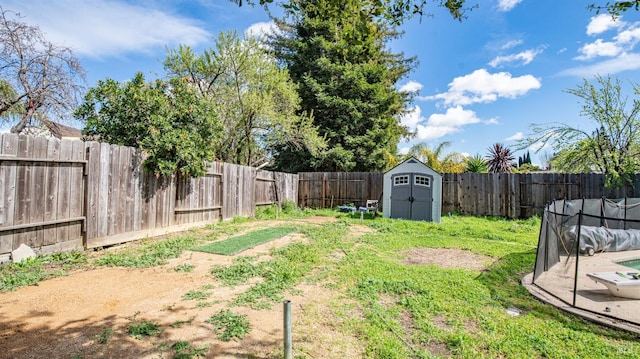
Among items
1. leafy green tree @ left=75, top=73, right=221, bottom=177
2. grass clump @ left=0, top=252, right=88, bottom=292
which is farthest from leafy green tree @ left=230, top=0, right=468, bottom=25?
leafy green tree @ left=75, top=73, right=221, bottom=177

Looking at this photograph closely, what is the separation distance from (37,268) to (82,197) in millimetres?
1406

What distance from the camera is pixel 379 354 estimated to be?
2.45 metres

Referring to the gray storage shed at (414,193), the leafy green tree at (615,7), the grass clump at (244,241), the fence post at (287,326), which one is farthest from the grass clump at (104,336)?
the gray storage shed at (414,193)

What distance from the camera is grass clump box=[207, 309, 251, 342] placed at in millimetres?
2639

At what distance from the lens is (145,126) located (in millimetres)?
7129

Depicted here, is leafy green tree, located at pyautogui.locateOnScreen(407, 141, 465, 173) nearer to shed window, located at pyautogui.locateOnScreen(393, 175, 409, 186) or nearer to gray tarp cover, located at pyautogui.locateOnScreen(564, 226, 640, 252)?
shed window, located at pyautogui.locateOnScreen(393, 175, 409, 186)

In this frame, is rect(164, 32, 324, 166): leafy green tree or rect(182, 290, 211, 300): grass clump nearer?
rect(182, 290, 211, 300): grass clump

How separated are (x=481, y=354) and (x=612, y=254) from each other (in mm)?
6290

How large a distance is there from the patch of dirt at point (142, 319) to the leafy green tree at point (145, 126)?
10.6ft

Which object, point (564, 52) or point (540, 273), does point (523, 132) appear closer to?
point (564, 52)

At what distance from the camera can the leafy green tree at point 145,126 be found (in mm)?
6734

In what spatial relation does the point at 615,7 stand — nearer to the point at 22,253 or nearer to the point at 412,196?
the point at 22,253

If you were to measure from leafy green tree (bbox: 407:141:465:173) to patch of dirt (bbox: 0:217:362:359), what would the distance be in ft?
55.7

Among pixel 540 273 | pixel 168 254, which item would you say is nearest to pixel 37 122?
pixel 168 254
